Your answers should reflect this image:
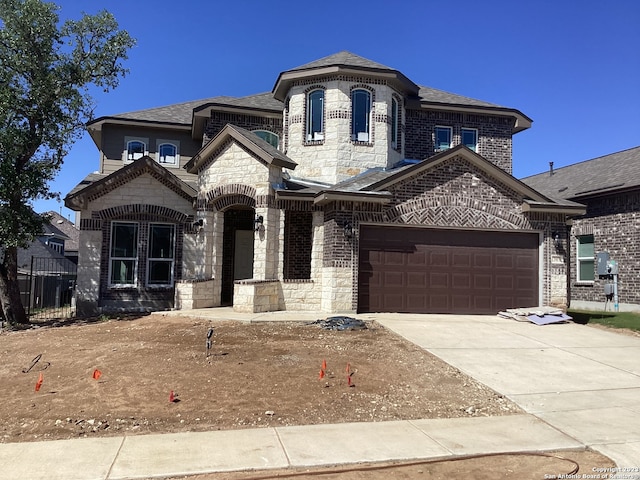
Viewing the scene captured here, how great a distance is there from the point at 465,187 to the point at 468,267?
2351mm

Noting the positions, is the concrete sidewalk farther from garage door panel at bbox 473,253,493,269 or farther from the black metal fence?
the black metal fence

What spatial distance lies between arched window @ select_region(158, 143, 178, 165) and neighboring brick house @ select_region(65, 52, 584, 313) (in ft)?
2.99

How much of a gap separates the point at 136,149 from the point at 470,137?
1307 centimetres

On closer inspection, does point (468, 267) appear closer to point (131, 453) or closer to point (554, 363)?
point (554, 363)

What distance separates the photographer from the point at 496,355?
9.20 meters

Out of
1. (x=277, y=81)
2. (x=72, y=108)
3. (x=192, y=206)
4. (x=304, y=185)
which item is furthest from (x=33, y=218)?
(x=277, y=81)

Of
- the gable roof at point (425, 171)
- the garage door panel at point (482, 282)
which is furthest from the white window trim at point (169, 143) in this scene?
the garage door panel at point (482, 282)

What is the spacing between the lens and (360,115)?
16.7 m

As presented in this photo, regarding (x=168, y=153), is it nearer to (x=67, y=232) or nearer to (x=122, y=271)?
(x=122, y=271)

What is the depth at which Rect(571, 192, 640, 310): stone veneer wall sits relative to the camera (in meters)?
17.5

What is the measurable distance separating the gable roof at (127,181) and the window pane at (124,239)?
120 centimetres

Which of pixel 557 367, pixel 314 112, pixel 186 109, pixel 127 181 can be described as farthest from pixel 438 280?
pixel 186 109

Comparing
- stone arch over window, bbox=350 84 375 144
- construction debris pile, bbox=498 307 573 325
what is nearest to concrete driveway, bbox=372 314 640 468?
construction debris pile, bbox=498 307 573 325

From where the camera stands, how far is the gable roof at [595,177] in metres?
18.5
